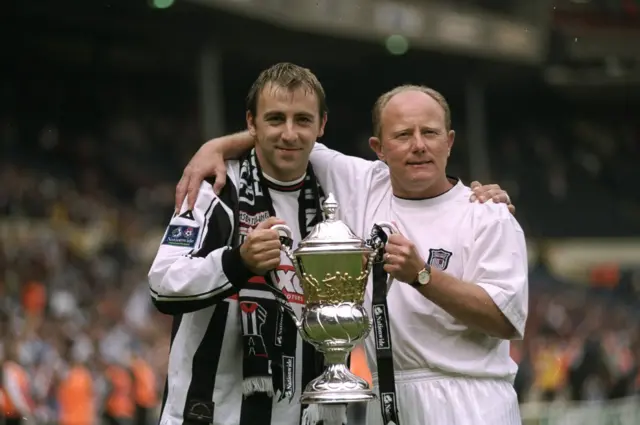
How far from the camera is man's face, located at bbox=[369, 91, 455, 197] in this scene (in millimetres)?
4355

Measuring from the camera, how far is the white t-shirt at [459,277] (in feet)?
14.0

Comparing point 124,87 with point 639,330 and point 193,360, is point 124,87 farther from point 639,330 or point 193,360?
point 193,360

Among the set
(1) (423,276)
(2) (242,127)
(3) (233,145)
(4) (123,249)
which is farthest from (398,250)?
(2) (242,127)

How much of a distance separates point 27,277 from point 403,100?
10.6 metres

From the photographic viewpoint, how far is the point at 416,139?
14.2 ft

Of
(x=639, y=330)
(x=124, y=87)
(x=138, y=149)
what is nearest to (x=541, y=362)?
(x=639, y=330)

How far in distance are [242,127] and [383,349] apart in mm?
17634

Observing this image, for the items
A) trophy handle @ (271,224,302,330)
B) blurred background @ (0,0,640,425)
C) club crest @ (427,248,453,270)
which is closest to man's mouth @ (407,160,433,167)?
club crest @ (427,248,453,270)

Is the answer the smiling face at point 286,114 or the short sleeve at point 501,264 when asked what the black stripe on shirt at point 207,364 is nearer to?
the smiling face at point 286,114

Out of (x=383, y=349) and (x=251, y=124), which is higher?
(x=251, y=124)

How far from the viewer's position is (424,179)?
14.4 ft

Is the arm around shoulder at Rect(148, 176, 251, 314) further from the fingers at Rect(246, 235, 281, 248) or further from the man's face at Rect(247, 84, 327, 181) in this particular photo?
the man's face at Rect(247, 84, 327, 181)

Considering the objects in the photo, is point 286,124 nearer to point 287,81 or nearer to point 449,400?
point 287,81

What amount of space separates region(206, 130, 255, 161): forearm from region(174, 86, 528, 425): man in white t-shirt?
541 millimetres
